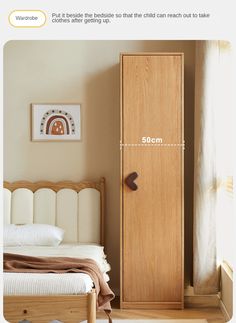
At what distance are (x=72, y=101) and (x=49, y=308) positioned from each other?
2144mm

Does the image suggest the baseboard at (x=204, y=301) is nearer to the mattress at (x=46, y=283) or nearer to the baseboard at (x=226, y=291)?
the baseboard at (x=226, y=291)

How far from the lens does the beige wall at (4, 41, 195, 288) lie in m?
4.41

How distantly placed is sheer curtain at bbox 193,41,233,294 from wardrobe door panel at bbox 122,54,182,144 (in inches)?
7.4

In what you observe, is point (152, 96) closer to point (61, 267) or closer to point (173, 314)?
point (61, 267)

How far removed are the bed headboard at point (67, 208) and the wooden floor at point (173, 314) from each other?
69 centimetres

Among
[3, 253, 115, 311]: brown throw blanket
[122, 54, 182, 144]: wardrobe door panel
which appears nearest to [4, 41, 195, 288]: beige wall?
[122, 54, 182, 144]: wardrobe door panel

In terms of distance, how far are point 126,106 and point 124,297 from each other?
1.47 meters

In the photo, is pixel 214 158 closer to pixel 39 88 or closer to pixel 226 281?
pixel 226 281

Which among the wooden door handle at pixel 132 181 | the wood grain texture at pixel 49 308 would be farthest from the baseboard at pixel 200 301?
the wood grain texture at pixel 49 308

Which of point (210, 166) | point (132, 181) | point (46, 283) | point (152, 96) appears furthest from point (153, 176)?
point (46, 283)

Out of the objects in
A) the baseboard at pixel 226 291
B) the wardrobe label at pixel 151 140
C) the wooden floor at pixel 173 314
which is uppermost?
the wardrobe label at pixel 151 140

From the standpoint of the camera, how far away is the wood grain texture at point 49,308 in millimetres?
2691

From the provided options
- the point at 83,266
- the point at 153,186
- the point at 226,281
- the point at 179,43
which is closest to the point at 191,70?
the point at 179,43

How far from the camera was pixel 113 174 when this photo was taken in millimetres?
4406
